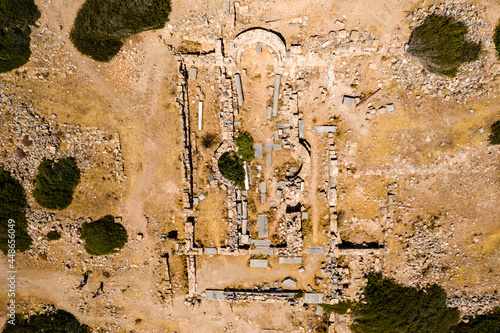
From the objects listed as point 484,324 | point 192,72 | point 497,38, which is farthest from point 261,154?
point 484,324

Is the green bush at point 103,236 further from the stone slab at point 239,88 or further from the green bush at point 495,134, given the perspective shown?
the green bush at point 495,134

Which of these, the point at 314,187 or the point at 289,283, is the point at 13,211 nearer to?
the point at 289,283

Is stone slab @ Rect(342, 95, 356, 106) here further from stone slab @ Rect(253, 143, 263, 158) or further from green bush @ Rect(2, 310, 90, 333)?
green bush @ Rect(2, 310, 90, 333)

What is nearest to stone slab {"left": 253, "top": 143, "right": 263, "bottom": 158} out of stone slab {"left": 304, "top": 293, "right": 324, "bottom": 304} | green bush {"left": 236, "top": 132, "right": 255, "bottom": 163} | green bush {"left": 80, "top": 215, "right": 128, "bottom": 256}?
green bush {"left": 236, "top": 132, "right": 255, "bottom": 163}

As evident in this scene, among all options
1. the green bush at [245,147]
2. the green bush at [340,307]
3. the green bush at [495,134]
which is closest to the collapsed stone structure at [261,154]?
the green bush at [245,147]

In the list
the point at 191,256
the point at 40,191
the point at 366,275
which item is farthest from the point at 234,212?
the point at 40,191
